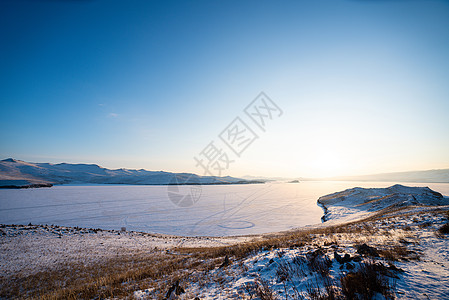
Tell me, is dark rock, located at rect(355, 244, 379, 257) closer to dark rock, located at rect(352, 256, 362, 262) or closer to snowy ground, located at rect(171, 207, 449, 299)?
snowy ground, located at rect(171, 207, 449, 299)

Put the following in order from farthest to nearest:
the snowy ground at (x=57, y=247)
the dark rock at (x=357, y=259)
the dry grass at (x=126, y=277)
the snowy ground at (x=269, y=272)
Result: the snowy ground at (x=57, y=247), the dry grass at (x=126, y=277), the dark rock at (x=357, y=259), the snowy ground at (x=269, y=272)

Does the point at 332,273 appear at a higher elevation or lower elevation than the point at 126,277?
higher

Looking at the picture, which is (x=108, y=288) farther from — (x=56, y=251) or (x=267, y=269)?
(x=56, y=251)

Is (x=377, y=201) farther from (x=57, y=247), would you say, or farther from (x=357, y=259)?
(x=57, y=247)

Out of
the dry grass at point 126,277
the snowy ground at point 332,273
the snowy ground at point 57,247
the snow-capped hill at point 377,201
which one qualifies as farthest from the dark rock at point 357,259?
the snow-capped hill at point 377,201

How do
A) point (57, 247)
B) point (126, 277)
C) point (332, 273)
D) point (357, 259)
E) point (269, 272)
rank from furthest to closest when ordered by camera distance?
point (57, 247) → point (126, 277) → point (269, 272) → point (357, 259) → point (332, 273)

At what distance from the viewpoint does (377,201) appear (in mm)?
32469

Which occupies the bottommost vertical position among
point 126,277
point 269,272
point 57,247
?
point 57,247

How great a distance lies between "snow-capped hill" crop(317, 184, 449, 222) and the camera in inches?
1079

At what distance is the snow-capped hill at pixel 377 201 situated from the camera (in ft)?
89.9

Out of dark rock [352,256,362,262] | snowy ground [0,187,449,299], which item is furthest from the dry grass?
dark rock [352,256,362,262]

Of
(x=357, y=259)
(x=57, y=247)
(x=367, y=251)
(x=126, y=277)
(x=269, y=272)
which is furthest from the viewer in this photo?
(x=57, y=247)

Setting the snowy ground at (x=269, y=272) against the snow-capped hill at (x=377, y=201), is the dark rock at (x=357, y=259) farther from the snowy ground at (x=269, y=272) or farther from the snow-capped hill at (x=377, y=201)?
the snow-capped hill at (x=377, y=201)

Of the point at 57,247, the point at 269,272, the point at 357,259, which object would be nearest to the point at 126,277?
the point at 269,272
